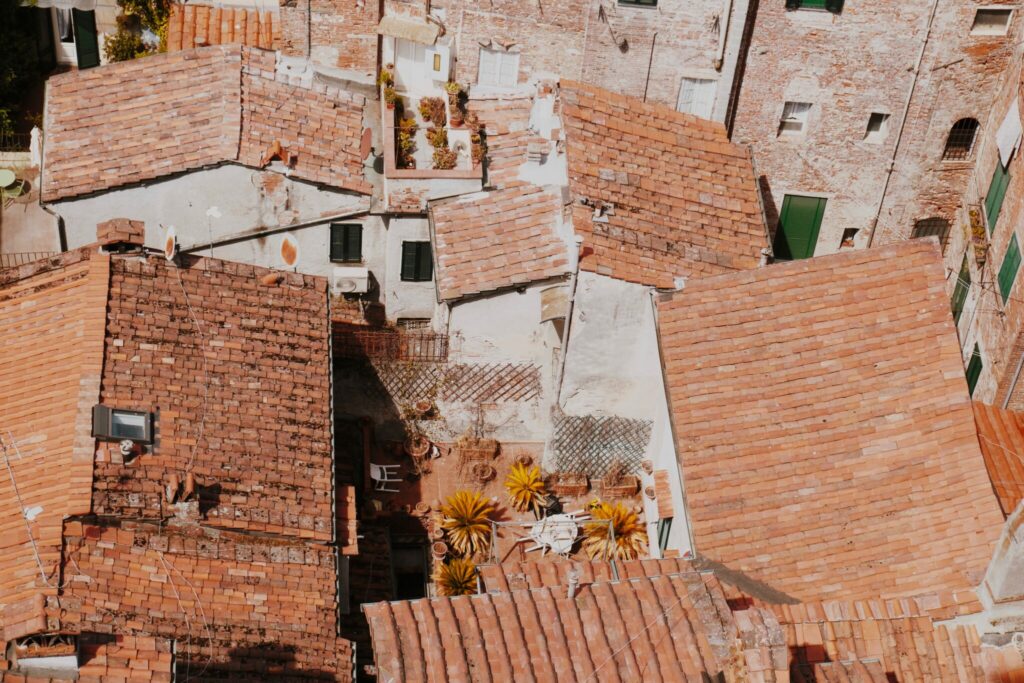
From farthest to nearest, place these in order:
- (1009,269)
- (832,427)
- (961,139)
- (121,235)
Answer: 1. (961,139)
2. (1009,269)
3. (121,235)
4. (832,427)

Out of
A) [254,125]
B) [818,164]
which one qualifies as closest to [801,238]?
[818,164]

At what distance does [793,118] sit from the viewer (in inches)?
1361

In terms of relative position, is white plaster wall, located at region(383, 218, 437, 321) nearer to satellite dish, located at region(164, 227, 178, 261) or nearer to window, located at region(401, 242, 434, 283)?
window, located at region(401, 242, 434, 283)

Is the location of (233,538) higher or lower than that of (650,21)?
lower

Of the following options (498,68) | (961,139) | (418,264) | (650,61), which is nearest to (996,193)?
(961,139)

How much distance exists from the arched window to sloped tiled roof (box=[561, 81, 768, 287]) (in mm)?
6038

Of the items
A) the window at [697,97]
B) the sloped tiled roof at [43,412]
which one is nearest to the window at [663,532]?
the window at [697,97]

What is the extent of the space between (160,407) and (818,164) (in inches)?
771

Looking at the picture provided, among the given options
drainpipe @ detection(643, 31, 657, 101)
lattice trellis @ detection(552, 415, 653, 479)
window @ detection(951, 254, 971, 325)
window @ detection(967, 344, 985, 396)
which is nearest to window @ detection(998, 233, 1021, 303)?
window @ detection(967, 344, 985, 396)

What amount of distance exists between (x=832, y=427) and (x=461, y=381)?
33.3 ft

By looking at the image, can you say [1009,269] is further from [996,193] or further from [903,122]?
[903,122]

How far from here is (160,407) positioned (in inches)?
1008

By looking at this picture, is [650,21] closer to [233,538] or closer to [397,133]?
[397,133]

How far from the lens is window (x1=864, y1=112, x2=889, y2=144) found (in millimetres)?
34406
